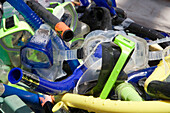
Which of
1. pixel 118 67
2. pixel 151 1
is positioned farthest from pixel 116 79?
pixel 151 1

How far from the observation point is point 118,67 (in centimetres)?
73

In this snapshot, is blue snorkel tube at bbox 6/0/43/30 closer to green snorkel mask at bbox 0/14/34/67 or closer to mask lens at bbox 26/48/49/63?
green snorkel mask at bbox 0/14/34/67

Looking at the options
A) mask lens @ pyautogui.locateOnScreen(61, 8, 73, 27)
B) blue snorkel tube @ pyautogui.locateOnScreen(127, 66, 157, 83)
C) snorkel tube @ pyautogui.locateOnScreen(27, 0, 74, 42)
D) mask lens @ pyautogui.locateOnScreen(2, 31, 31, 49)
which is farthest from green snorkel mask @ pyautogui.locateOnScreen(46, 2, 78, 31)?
blue snorkel tube @ pyautogui.locateOnScreen(127, 66, 157, 83)

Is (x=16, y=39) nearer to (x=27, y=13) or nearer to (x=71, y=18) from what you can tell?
(x=27, y=13)

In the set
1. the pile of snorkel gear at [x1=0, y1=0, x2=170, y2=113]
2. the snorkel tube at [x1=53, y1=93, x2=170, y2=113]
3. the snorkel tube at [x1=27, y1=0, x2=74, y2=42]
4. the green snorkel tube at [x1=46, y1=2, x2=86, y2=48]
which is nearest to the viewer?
the snorkel tube at [x1=53, y1=93, x2=170, y2=113]

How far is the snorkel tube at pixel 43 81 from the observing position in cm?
65

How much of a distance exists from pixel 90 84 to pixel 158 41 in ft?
1.26

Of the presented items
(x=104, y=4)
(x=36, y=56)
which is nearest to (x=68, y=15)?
(x=104, y=4)

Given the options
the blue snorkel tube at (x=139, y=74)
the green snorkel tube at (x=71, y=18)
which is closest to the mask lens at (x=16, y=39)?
the green snorkel tube at (x=71, y=18)

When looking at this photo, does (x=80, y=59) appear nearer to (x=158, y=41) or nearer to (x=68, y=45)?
(x=68, y=45)

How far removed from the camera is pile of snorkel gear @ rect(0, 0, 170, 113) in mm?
696

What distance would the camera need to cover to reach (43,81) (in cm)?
73

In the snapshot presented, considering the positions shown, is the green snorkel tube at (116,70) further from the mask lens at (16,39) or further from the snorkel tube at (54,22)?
the mask lens at (16,39)

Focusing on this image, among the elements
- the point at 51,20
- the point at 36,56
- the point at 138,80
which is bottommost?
the point at 138,80
